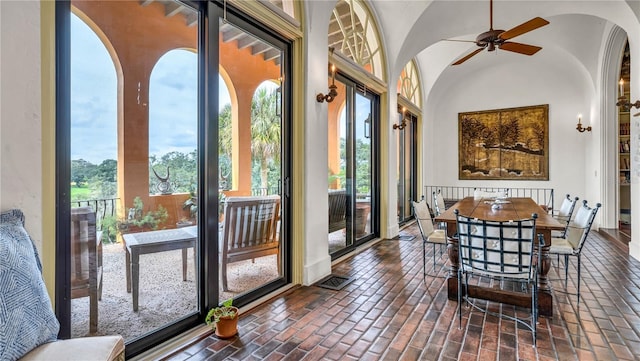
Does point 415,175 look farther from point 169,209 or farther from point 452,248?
point 169,209

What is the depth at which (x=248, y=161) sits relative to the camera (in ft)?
9.33

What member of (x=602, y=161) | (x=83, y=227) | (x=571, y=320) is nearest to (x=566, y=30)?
(x=602, y=161)

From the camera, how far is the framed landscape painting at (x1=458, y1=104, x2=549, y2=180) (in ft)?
25.1

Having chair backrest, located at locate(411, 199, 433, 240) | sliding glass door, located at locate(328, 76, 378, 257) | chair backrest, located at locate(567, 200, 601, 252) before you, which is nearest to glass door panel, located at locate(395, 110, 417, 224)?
sliding glass door, located at locate(328, 76, 378, 257)

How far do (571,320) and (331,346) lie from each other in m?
1.89

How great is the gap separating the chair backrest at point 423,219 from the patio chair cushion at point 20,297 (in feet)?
10.0

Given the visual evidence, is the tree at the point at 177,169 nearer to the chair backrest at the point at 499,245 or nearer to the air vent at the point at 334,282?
the air vent at the point at 334,282

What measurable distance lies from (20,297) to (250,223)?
1.82 m

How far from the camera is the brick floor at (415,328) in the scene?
6.59ft

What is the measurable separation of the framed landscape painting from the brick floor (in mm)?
4952

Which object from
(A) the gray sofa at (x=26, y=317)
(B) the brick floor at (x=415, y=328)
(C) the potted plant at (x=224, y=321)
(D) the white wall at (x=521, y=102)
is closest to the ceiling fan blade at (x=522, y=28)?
(B) the brick floor at (x=415, y=328)

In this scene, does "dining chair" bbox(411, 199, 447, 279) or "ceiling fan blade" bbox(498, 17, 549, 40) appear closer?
"ceiling fan blade" bbox(498, 17, 549, 40)

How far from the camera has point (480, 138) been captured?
27.1 feet

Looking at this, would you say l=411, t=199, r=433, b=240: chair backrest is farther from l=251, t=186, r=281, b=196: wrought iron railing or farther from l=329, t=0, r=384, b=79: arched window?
l=329, t=0, r=384, b=79: arched window
